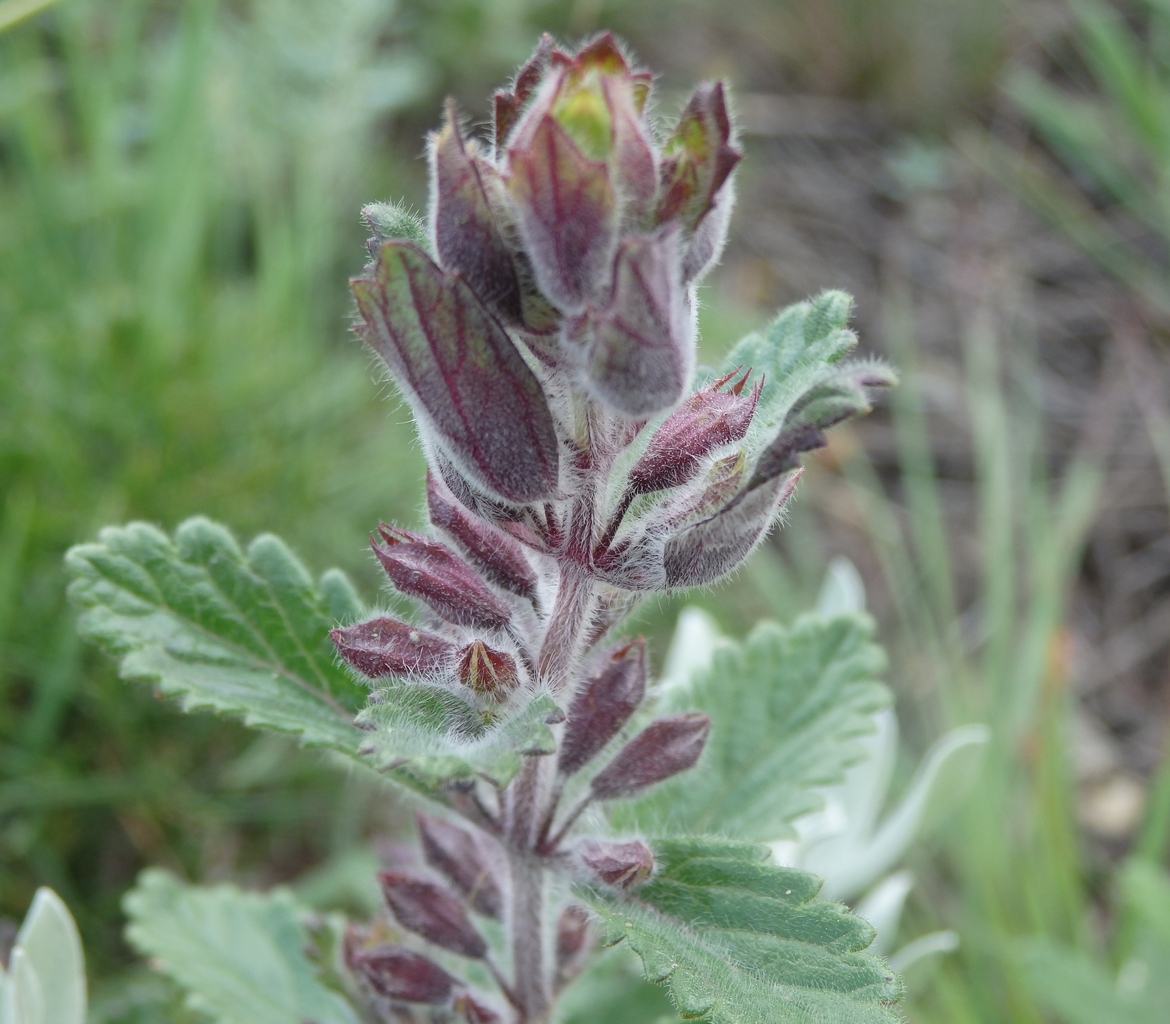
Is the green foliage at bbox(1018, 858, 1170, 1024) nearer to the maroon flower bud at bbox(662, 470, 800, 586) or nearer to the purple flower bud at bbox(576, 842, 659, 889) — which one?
the purple flower bud at bbox(576, 842, 659, 889)

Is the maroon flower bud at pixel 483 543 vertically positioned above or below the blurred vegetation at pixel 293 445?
below

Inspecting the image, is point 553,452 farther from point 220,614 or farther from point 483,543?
point 220,614

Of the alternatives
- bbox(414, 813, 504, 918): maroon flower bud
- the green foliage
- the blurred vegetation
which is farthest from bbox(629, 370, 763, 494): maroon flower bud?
the green foliage

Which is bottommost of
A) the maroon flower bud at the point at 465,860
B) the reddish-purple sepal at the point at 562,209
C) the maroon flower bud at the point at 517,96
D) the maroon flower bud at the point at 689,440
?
the maroon flower bud at the point at 465,860

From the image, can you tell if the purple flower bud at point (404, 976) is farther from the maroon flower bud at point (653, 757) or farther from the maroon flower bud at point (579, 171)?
the maroon flower bud at point (579, 171)

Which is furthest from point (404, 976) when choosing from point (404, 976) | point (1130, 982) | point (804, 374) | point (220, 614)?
point (1130, 982)

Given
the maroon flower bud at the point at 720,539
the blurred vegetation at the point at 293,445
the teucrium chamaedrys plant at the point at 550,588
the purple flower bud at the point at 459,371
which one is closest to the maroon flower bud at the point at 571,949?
the teucrium chamaedrys plant at the point at 550,588

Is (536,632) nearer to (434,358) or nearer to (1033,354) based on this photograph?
(434,358)

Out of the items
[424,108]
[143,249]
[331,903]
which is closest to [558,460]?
[331,903]
